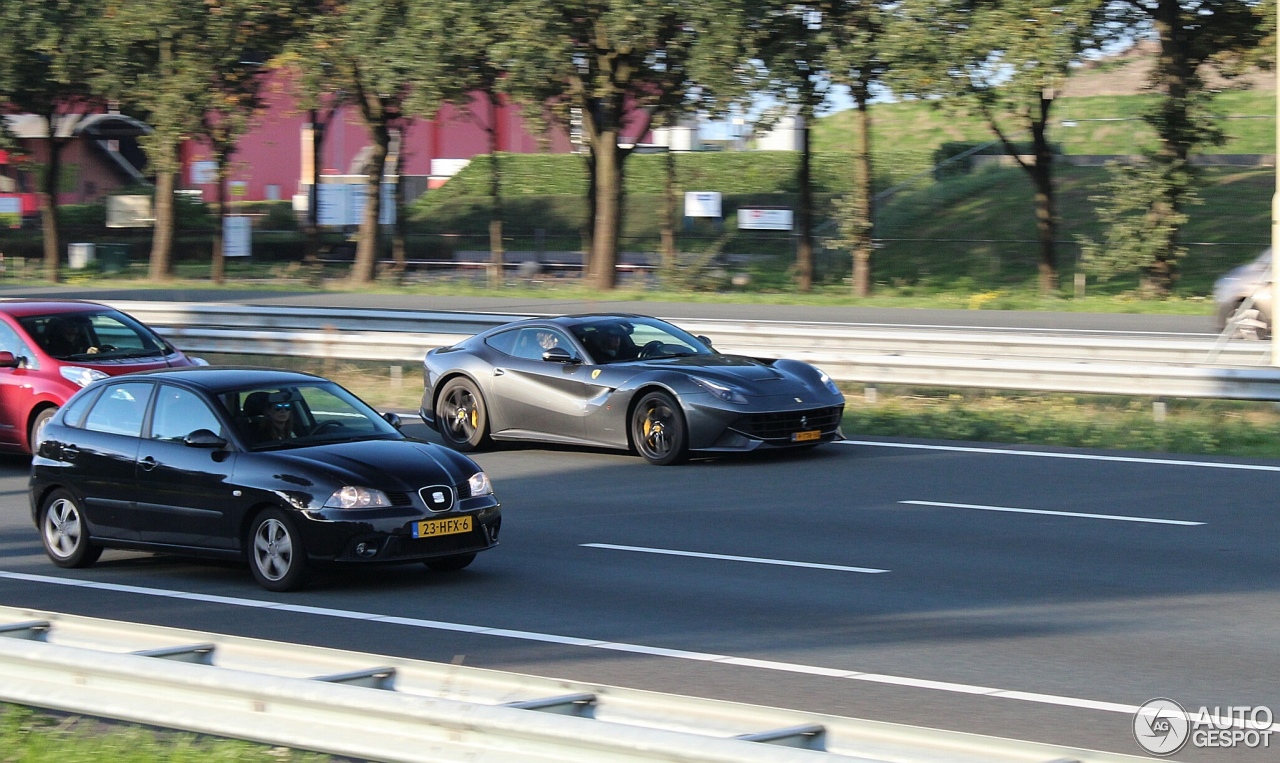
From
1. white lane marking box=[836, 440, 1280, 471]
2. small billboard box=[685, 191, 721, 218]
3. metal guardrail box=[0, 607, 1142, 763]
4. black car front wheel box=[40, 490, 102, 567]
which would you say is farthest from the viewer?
small billboard box=[685, 191, 721, 218]

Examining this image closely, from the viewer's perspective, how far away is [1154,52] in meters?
36.1

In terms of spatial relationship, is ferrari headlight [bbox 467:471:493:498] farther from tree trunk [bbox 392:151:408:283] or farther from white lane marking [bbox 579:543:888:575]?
tree trunk [bbox 392:151:408:283]

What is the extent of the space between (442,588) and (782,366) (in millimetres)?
5826

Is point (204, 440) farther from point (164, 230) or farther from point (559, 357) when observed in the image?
point (164, 230)

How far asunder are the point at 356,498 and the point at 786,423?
5651mm

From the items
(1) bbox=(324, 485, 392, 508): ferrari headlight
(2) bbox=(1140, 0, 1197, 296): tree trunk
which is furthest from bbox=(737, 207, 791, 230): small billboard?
(1) bbox=(324, 485, 392, 508): ferrari headlight

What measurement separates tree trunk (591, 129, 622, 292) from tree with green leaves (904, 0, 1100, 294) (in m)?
8.21

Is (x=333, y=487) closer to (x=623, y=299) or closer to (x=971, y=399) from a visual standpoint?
(x=971, y=399)

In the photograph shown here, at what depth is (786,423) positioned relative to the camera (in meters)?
14.0

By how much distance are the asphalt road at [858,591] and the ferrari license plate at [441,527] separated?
36 centimetres

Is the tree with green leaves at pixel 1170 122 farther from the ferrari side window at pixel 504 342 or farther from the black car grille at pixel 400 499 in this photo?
the black car grille at pixel 400 499

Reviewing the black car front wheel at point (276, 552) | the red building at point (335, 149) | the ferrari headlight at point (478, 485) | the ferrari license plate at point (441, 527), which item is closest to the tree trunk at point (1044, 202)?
the ferrari headlight at point (478, 485)

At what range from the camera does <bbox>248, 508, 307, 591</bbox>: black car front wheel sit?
9.27 m

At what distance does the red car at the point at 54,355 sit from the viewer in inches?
582
